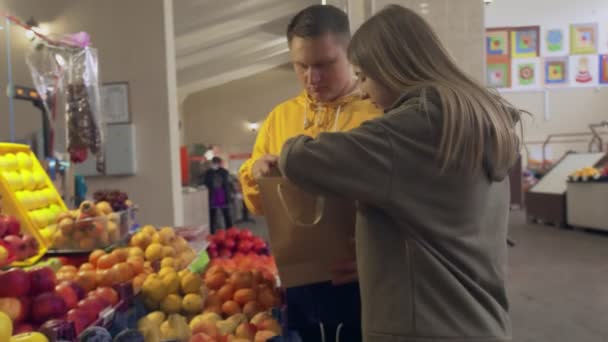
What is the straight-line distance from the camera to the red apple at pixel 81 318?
4.59ft

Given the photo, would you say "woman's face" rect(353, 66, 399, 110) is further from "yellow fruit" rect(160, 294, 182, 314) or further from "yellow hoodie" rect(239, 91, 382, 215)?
"yellow fruit" rect(160, 294, 182, 314)

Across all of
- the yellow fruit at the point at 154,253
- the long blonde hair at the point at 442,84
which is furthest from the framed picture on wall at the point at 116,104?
the long blonde hair at the point at 442,84

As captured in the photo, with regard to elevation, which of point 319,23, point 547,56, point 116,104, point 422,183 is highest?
point 547,56

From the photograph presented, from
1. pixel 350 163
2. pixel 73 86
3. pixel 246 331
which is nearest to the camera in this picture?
pixel 350 163

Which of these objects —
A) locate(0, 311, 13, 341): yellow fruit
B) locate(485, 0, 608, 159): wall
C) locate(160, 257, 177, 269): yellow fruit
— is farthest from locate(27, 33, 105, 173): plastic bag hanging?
locate(485, 0, 608, 159): wall

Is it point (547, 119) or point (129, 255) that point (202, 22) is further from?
point (547, 119)

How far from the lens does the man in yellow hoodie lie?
143 centimetres

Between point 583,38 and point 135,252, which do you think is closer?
point 135,252

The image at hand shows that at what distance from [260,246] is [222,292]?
1264 millimetres

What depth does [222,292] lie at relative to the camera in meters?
2.02

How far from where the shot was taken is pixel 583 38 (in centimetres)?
1370

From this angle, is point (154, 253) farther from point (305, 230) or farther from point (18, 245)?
point (305, 230)

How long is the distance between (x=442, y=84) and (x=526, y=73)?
45.0 feet

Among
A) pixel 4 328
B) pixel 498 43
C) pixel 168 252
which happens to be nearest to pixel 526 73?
pixel 498 43
